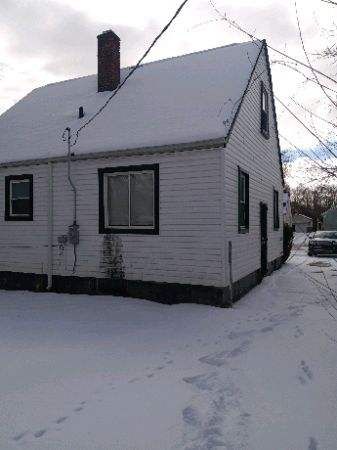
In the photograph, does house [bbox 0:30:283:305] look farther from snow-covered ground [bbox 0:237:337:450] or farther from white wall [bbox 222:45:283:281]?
snow-covered ground [bbox 0:237:337:450]

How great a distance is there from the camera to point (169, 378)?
15.5ft

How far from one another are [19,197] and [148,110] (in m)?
4.56

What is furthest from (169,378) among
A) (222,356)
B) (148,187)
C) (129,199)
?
(129,199)

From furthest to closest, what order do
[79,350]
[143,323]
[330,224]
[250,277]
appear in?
[330,224] < [250,277] < [143,323] < [79,350]

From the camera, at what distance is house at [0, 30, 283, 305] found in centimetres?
861

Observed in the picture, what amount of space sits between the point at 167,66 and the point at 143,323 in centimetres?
936

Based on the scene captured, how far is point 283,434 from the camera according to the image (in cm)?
346

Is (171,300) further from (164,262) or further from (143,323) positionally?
(143,323)

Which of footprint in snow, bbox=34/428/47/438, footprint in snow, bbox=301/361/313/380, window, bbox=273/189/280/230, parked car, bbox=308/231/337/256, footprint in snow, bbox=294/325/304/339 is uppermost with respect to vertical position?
window, bbox=273/189/280/230

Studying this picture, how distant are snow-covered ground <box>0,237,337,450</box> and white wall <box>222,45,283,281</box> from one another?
6.56ft

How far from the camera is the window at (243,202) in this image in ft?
32.2

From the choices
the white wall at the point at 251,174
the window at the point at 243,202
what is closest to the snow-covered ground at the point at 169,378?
the white wall at the point at 251,174

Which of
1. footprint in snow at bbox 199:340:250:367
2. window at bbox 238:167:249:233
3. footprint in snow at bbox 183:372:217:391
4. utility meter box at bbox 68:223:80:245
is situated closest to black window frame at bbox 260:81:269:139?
window at bbox 238:167:249:233

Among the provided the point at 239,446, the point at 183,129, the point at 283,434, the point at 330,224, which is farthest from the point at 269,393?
the point at 330,224
